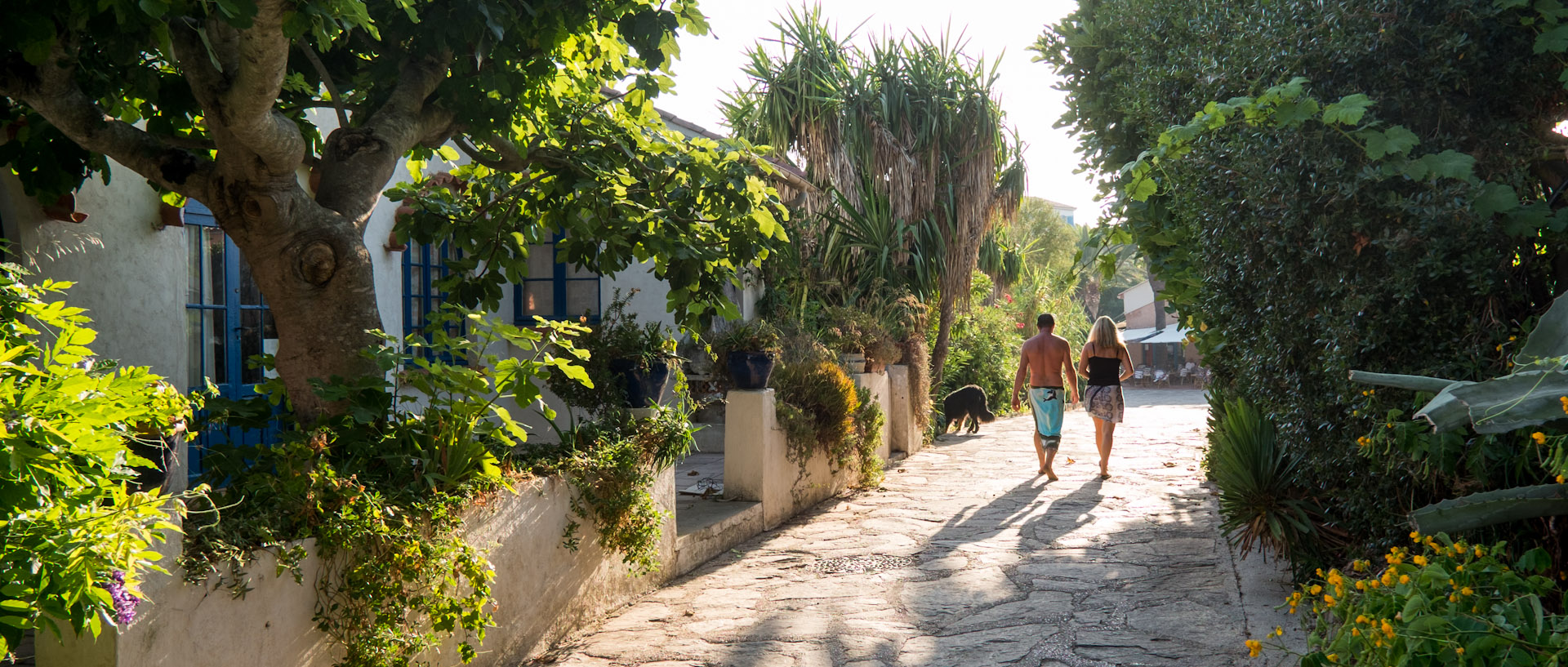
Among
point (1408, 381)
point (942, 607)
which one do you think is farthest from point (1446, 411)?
point (942, 607)

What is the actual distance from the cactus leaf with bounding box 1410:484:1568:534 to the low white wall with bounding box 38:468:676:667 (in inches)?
138

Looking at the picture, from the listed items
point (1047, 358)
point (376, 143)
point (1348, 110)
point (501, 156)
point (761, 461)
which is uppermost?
point (501, 156)

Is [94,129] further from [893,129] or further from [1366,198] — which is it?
[893,129]

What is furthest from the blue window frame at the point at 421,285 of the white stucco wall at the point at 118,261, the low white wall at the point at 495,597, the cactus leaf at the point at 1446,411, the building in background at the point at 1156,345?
the building in background at the point at 1156,345

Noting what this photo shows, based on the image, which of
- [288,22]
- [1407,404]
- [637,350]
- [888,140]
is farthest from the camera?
[888,140]

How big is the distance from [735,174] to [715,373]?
356 centimetres

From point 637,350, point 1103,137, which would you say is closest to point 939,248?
point 1103,137

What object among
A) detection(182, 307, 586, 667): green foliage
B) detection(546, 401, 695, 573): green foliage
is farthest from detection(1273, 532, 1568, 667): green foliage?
detection(546, 401, 695, 573): green foliage

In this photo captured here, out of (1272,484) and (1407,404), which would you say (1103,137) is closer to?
(1272,484)

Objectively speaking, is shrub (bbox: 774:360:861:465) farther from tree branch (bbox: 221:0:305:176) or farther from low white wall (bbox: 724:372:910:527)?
tree branch (bbox: 221:0:305:176)

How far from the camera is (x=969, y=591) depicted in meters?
5.79

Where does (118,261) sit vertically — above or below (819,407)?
above

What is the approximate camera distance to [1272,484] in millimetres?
5297

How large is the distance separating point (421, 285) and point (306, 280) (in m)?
5.62
